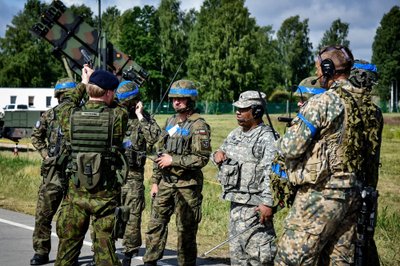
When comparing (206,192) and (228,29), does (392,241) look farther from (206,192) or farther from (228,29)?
(228,29)

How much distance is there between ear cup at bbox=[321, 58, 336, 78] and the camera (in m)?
4.43

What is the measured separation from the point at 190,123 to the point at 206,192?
224 inches

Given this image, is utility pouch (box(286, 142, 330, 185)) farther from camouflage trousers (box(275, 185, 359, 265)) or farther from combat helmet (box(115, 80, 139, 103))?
combat helmet (box(115, 80, 139, 103))

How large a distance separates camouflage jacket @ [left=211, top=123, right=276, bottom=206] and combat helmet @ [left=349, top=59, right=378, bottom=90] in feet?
3.37

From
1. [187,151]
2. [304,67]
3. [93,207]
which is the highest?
[304,67]

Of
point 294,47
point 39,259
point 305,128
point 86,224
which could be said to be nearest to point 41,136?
point 39,259

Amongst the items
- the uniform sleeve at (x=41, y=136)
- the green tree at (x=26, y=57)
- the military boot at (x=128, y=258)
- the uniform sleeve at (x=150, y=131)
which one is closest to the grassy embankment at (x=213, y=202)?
the military boot at (x=128, y=258)

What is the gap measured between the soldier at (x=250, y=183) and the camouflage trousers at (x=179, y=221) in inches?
30.6

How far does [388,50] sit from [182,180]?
259ft

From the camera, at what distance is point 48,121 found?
7.32 m

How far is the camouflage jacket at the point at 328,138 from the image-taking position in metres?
4.25

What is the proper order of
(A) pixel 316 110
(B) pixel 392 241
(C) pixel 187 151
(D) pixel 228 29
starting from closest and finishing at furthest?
(A) pixel 316 110
(C) pixel 187 151
(B) pixel 392 241
(D) pixel 228 29

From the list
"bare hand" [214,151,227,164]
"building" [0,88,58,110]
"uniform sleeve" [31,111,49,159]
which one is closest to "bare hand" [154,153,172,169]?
"bare hand" [214,151,227,164]

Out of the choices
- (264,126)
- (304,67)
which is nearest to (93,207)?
(264,126)
